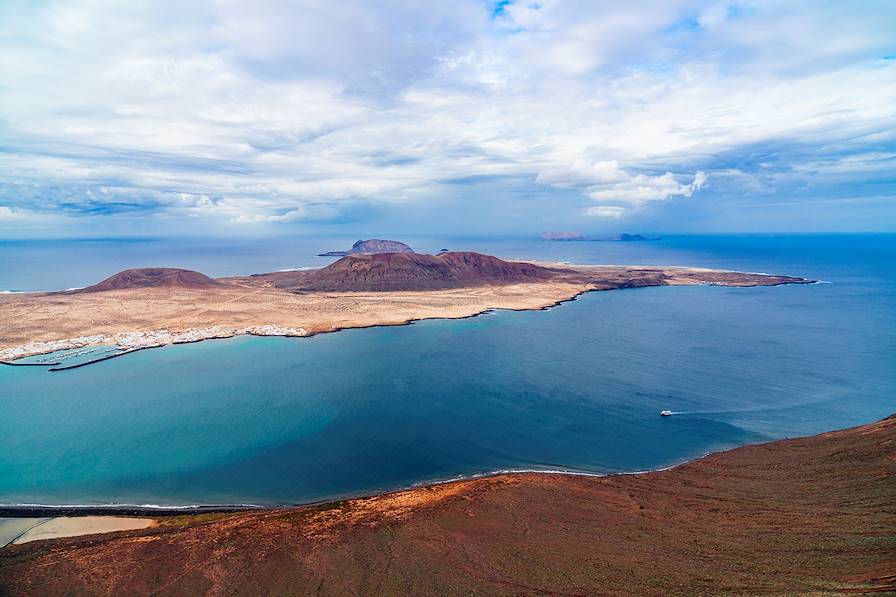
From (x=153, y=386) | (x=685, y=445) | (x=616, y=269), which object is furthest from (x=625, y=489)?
(x=616, y=269)

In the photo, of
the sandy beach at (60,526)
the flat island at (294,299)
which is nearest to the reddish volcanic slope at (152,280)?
the flat island at (294,299)

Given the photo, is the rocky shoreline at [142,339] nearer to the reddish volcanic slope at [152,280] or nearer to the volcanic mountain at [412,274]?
the volcanic mountain at [412,274]

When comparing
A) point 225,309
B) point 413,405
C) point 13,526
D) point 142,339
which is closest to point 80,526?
point 13,526

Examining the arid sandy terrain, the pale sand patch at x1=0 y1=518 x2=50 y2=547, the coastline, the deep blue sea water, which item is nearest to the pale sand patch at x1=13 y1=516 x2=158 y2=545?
the pale sand patch at x1=0 y1=518 x2=50 y2=547

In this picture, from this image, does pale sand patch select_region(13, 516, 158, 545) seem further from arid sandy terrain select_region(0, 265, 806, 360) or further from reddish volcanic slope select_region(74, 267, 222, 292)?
reddish volcanic slope select_region(74, 267, 222, 292)

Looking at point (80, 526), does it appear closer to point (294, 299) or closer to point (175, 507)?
point (175, 507)

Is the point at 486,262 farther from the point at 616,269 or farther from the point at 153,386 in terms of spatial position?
the point at 153,386
